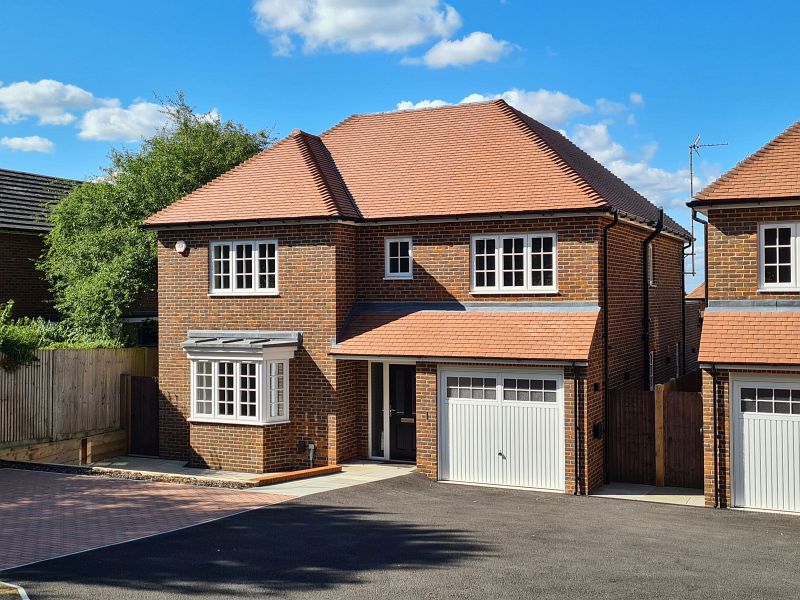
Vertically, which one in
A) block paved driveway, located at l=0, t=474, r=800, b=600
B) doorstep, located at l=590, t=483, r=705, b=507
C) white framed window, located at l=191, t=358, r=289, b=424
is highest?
white framed window, located at l=191, t=358, r=289, b=424

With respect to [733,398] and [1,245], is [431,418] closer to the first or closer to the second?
[733,398]

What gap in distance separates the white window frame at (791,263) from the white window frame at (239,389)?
9.78 meters

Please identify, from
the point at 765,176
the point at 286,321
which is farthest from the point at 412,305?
the point at 765,176

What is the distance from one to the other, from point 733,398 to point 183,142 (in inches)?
729

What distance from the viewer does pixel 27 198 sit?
27.7m

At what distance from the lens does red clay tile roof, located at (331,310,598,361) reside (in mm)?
16062

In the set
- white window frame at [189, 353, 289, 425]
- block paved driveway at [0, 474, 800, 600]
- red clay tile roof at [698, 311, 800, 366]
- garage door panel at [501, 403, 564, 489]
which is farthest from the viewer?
white window frame at [189, 353, 289, 425]

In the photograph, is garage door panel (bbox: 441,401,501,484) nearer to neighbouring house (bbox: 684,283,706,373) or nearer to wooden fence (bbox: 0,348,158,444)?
wooden fence (bbox: 0,348,158,444)

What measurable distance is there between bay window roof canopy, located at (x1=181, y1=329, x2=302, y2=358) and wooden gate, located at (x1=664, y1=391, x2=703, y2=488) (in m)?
7.96

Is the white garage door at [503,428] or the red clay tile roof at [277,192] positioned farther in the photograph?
the red clay tile roof at [277,192]

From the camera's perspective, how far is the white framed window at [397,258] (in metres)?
18.8

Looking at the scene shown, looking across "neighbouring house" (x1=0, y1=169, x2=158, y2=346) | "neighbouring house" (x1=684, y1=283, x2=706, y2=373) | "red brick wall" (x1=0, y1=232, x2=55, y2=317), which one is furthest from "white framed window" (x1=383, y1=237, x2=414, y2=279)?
"red brick wall" (x1=0, y1=232, x2=55, y2=317)

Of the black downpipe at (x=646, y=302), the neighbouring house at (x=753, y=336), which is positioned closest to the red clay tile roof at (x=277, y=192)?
the black downpipe at (x=646, y=302)

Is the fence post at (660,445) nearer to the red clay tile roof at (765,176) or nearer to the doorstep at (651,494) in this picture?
the doorstep at (651,494)
